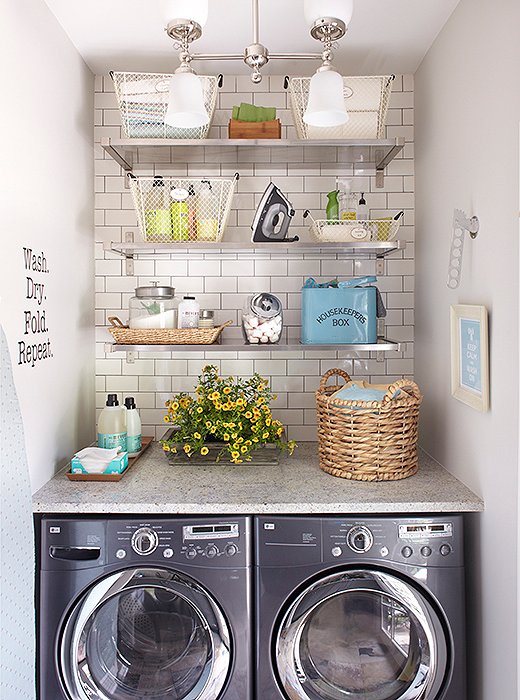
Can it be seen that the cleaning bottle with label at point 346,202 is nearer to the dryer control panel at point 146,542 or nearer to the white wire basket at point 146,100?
the white wire basket at point 146,100

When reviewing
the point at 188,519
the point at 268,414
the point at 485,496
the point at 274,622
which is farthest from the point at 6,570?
the point at 485,496

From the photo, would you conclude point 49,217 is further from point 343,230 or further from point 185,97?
point 343,230

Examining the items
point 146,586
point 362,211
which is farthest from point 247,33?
point 146,586

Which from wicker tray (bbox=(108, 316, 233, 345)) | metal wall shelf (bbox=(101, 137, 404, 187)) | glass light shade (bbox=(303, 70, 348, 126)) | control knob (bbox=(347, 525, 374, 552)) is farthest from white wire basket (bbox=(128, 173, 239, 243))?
control knob (bbox=(347, 525, 374, 552))

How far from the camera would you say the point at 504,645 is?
5.81 ft

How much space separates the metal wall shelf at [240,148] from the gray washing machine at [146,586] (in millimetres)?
1370

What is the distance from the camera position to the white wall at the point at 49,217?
1.84m

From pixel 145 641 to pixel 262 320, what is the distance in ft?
3.90

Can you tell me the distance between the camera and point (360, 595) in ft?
6.45

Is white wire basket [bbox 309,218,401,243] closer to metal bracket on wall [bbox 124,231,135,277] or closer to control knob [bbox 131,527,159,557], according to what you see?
metal bracket on wall [bbox 124,231,135,277]

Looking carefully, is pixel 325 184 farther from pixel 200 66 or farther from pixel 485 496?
pixel 485 496

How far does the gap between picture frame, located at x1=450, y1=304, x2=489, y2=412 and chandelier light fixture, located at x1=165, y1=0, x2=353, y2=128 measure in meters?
0.72

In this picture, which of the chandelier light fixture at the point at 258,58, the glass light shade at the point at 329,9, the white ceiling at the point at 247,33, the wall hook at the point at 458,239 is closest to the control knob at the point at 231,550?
the wall hook at the point at 458,239

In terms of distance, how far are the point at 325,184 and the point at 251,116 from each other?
479mm
